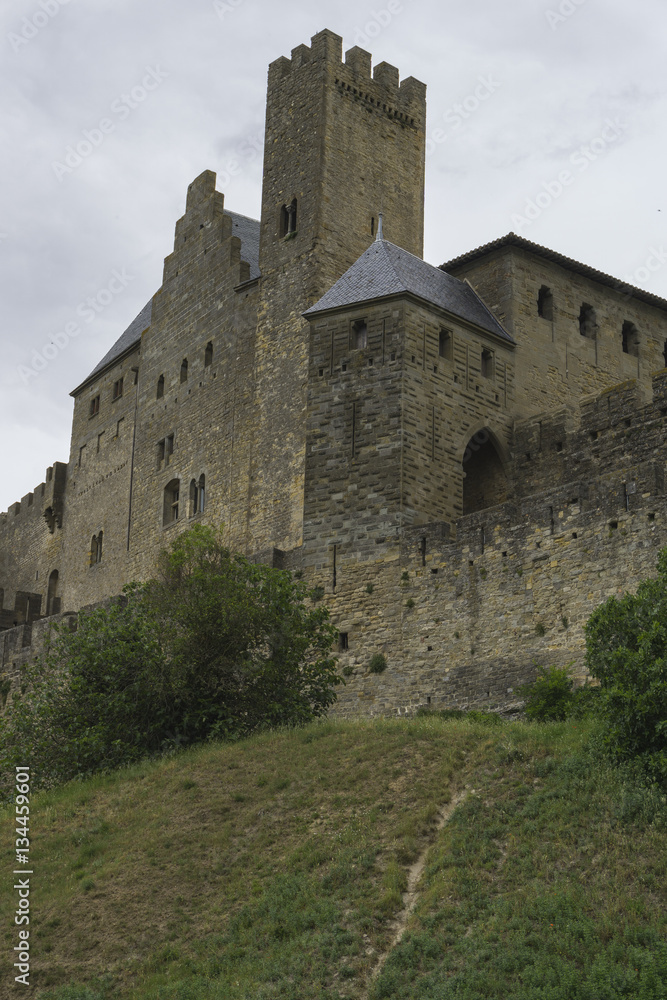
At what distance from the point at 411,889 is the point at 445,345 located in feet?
59.4

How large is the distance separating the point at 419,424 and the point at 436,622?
509 centimetres

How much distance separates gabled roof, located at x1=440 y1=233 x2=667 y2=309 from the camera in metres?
36.3

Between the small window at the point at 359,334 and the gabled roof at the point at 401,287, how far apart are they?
0.49 meters

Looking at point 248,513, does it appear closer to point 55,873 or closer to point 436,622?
point 436,622

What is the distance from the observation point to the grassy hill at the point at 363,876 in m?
15.5

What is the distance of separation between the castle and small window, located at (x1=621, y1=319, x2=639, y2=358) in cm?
6

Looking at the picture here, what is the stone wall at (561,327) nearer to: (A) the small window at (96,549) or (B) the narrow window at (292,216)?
(B) the narrow window at (292,216)

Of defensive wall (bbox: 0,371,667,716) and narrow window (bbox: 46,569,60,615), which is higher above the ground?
narrow window (bbox: 46,569,60,615)

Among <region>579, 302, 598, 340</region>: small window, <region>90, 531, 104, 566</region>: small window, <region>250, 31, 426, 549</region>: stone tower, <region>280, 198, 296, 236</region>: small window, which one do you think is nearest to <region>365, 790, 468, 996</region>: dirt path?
<region>250, 31, 426, 549</region>: stone tower

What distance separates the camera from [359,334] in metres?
33.1

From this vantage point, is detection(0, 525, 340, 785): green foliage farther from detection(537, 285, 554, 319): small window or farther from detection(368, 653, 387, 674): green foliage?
detection(537, 285, 554, 319): small window

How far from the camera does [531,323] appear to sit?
36250mm

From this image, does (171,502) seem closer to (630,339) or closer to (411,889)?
(630,339)

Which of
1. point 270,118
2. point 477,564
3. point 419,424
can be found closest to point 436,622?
point 477,564
